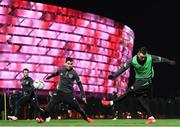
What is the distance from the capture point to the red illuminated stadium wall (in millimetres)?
59031

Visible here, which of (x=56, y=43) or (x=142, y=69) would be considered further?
(x=56, y=43)

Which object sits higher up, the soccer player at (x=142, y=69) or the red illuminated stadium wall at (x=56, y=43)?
the red illuminated stadium wall at (x=56, y=43)

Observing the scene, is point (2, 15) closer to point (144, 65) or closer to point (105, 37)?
point (105, 37)

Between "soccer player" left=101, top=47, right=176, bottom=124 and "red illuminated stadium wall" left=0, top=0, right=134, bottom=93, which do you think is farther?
"red illuminated stadium wall" left=0, top=0, right=134, bottom=93

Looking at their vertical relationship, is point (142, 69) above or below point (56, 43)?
below

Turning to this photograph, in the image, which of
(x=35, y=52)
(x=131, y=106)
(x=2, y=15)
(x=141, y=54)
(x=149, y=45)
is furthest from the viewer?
(x=149, y=45)

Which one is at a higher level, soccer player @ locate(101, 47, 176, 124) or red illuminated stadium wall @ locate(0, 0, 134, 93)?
red illuminated stadium wall @ locate(0, 0, 134, 93)

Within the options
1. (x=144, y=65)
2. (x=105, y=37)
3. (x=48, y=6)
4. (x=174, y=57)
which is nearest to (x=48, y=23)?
(x=48, y=6)

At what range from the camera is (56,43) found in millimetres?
63531

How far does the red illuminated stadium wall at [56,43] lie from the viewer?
5903 cm

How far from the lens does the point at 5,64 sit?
59.3 m

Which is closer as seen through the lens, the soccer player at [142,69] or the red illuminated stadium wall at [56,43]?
the soccer player at [142,69]

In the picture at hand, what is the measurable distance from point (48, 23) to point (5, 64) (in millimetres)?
7204

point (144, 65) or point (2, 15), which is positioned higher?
point (2, 15)
